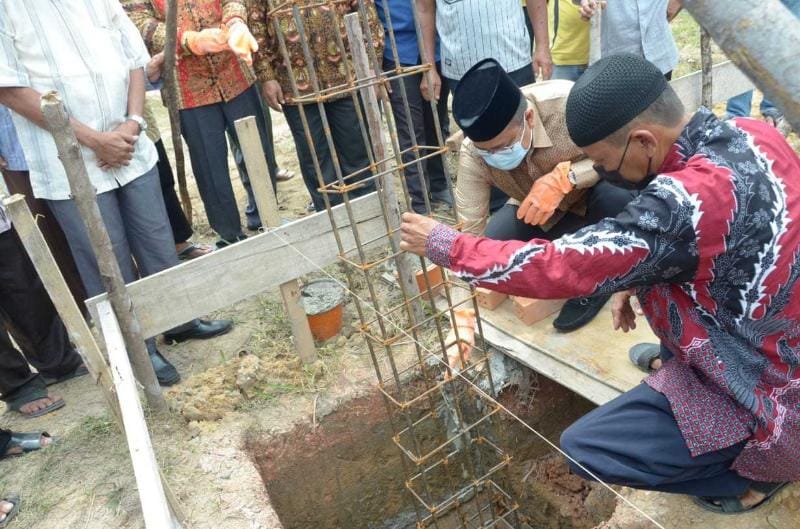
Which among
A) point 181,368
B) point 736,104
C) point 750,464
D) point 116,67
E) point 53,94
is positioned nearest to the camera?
point 750,464

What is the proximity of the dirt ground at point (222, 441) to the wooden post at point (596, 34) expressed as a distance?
201cm

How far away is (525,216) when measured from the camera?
10.5 feet

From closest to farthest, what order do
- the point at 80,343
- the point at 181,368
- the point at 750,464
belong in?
the point at 750,464, the point at 80,343, the point at 181,368

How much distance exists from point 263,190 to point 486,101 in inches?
51.3

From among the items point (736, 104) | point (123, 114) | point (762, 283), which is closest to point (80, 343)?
point (123, 114)

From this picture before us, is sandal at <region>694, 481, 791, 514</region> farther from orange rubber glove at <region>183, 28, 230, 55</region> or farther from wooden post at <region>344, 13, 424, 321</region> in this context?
orange rubber glove at <region>183, 28, 230, 55</region>

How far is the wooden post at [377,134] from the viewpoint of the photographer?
8.56 feet

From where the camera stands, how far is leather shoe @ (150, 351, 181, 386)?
3.59 meters

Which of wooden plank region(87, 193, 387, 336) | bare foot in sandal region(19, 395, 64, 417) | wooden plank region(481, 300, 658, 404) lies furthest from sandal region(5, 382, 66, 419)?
wooden plank region(481, 300, 658, 404)

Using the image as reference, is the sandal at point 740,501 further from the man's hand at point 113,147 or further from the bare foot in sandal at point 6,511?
the man's hand at point 113,147

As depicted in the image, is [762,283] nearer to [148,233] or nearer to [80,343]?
[80,343]

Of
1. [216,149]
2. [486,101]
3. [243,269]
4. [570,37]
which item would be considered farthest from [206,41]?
[570,37]

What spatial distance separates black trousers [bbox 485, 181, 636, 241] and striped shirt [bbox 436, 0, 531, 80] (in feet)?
3.75

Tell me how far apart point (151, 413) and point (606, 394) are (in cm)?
221
